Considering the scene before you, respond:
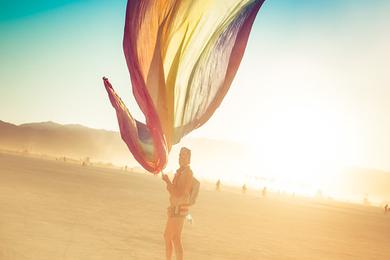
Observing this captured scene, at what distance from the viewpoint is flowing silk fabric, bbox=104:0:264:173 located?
5.07m

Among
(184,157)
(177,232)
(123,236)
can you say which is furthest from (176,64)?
(123,236)

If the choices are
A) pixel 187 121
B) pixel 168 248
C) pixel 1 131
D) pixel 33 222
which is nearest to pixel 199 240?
pixel 33 222

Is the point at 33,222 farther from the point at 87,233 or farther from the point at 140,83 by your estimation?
the point at 140,83

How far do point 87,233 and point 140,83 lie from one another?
6.22 metres

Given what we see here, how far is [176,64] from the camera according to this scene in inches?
211

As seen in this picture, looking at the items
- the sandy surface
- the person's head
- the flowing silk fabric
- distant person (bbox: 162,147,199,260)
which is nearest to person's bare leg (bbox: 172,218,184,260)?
distant person (bbox: 162,147,199,260)

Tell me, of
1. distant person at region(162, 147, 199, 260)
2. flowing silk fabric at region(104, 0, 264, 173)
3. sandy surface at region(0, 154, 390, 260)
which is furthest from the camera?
sandy surface at region(0, 154, 390, 260)

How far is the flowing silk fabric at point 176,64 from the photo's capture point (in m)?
5.07

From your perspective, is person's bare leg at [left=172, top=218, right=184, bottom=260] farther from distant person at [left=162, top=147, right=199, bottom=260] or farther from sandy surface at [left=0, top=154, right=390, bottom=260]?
sandy surface at [left=0, top=154, right=390, bottom=260]

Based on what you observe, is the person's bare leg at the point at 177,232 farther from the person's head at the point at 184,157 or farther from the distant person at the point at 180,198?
the person's head at the point at 184,157

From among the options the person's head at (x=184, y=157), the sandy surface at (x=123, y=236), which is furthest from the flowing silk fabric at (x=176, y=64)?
the sandy surface at (x=123, y=236)

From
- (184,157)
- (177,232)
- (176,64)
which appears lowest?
(177,232)

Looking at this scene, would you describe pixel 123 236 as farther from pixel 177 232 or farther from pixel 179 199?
pixel 179 199

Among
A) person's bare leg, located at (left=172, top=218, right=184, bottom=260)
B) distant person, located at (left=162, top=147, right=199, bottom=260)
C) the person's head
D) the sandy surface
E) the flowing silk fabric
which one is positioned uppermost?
A: the flowing silk fabric
